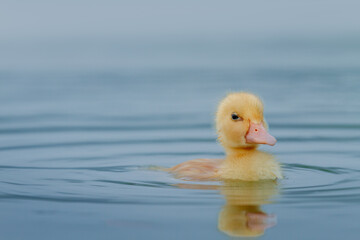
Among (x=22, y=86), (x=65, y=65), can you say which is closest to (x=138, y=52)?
(x=65, y=65)

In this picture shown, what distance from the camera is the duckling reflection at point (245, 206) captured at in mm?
6078

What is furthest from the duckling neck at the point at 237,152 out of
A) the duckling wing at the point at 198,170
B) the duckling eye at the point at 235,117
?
the duckling eye at the point at 235,117

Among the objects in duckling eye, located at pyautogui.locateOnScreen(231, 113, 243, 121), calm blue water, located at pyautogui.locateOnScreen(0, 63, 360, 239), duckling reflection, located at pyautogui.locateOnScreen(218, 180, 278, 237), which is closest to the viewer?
duckling reflection, located at pyautogui.locateOnScreen(218, 180, 278, 237)

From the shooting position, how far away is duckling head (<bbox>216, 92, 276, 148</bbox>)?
787 cm

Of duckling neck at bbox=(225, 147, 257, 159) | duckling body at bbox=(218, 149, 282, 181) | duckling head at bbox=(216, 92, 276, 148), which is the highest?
duckling head at bbox=(216, 92, 276, 148)

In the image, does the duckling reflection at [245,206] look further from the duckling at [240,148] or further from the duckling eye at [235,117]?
the duckling eye at [235,117]

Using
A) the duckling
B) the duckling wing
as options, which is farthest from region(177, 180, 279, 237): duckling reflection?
the duckling wing

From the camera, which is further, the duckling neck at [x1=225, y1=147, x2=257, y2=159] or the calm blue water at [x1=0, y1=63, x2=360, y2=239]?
the duckling neck at [x1=225, y1=147, x2=257, y2=159]

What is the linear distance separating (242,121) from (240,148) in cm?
28

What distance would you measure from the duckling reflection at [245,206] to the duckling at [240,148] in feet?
0.34

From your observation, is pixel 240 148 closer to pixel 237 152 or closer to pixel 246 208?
pixel 237 152

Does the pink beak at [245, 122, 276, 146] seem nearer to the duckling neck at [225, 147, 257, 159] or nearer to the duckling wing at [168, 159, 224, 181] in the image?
the duckling neck at [225, 147, 257, 159]

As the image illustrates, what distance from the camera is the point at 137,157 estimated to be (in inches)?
366

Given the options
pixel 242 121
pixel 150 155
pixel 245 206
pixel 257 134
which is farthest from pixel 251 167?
pixel 150 155
